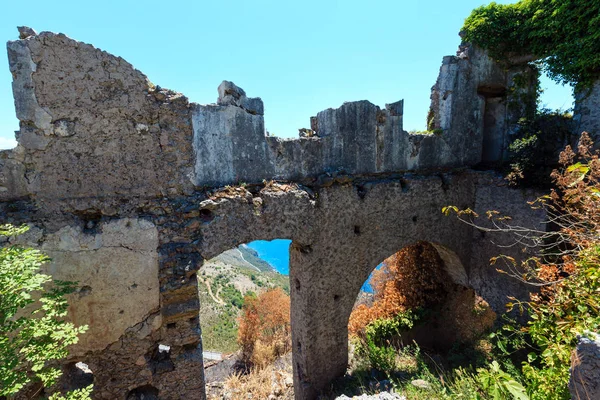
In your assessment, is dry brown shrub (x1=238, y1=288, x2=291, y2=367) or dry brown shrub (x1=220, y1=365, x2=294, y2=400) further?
dry brown shrub (x1=238, y1=288, x2=291, y2=367)

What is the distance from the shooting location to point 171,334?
4.21 metres

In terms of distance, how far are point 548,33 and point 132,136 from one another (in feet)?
23.6

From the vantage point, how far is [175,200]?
13.8ft

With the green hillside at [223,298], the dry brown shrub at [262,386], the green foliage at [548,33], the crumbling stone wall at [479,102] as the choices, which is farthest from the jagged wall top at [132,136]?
the green hillside at [223,298]

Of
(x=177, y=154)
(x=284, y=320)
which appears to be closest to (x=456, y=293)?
(x=284, y=320)

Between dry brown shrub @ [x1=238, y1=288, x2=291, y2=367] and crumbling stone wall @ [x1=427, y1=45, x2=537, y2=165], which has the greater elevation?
crumbling stone wall @ [x1=427, y1=45, x2=537, y2=165]

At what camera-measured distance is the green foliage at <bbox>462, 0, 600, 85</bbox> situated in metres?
5.61

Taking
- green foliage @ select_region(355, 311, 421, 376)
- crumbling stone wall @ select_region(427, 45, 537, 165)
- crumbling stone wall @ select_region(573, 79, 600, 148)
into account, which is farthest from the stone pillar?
crumbling stone wall @ select_region(573, 79, 600, 148)

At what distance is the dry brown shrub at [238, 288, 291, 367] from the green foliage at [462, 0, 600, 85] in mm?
8924

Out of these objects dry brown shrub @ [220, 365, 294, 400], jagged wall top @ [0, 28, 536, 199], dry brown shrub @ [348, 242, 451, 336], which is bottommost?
dry brown shrub @ [220, 365, 294, 400]

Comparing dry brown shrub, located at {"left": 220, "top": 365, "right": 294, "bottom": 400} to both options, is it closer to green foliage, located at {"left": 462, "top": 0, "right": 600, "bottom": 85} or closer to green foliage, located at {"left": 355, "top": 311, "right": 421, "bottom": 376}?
green foliage, located at {"left": 355, "top": 311, "right": 421, "bottom": 376}

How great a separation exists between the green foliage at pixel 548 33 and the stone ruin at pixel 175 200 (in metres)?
0.75

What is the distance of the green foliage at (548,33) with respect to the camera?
5.61m

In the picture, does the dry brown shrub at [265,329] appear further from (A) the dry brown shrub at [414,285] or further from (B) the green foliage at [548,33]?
(B) the green foliage at [548,33]
